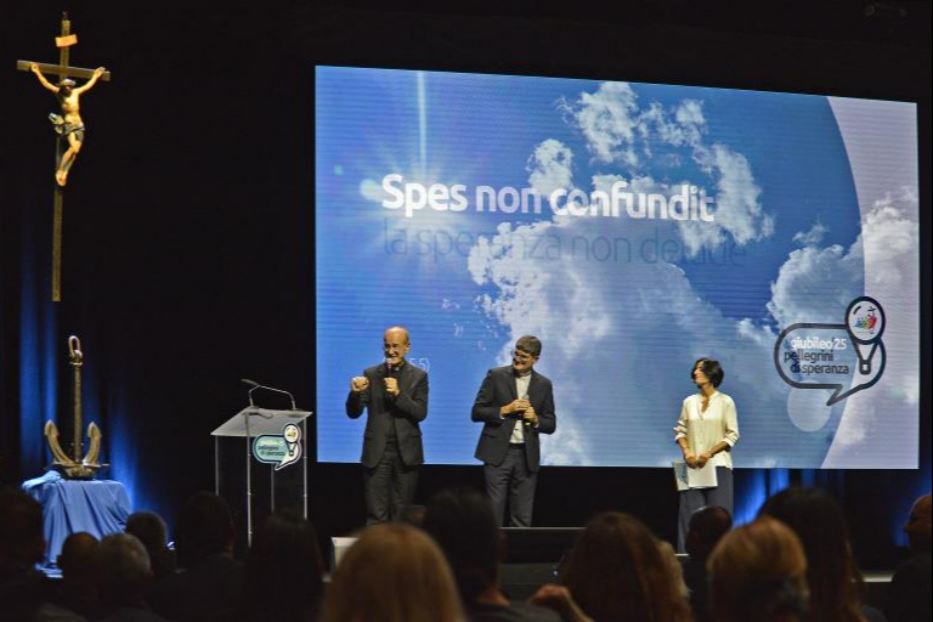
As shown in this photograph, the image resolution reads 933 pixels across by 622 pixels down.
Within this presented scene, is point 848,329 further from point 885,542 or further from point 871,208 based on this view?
point 885,542

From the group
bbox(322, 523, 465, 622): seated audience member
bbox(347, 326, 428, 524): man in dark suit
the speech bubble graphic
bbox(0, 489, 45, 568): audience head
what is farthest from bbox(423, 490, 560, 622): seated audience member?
the speech bubble graphic

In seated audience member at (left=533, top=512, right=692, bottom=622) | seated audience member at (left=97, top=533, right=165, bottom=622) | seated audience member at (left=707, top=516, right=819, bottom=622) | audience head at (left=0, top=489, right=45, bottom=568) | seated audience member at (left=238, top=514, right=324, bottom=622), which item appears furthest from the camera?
audience head at (left=0, top=489, right=45, bottom=568)

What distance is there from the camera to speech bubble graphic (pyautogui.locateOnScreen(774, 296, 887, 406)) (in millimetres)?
8945

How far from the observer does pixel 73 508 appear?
22.6 feet

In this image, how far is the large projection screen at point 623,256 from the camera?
8.42 meters

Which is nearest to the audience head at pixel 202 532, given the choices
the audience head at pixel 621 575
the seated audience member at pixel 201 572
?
the seated audience member at pixel 201 572

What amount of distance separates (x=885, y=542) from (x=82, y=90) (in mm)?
6246

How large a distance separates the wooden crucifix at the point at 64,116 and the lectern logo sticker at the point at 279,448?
1.58 m

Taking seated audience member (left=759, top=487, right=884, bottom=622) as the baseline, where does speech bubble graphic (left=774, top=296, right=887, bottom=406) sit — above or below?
above

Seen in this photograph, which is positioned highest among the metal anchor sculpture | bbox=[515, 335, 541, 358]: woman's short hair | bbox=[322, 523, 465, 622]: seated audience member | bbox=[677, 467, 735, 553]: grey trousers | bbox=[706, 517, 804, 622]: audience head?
bbox=[515, 335, 541, 358]: woman's short hair

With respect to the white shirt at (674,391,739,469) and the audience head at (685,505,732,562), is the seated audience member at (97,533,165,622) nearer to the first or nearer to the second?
the audience head at (685,505,732,562)

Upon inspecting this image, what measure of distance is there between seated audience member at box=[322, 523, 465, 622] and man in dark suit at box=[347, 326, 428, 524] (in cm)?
577

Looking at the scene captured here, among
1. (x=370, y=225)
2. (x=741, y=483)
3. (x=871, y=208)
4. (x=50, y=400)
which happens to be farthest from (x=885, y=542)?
(x=50, y=400)

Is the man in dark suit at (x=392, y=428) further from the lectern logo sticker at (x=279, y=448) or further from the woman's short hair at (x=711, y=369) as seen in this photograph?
the woman's short hair at (x=711, y=369)
